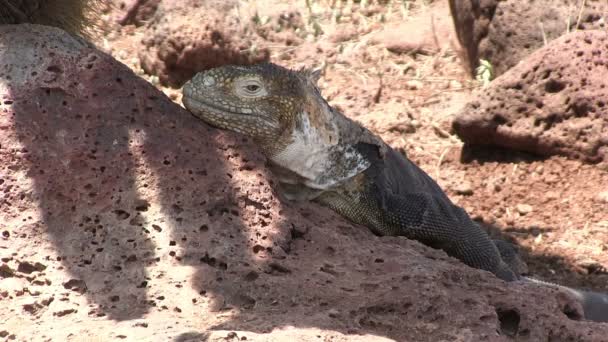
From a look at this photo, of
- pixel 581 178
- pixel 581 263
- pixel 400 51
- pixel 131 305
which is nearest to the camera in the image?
pixel 131 305

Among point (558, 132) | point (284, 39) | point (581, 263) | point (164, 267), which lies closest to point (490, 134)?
point (558, 132)

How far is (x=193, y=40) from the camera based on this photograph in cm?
1015

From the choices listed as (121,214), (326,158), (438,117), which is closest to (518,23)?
(438,117)

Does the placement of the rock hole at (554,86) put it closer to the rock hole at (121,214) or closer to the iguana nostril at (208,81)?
the iguana nostril at (208,81)

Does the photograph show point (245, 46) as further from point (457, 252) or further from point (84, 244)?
point (84, 244)

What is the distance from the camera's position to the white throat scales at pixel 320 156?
4.77 meters

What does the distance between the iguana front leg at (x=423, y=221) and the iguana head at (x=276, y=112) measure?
180 mm

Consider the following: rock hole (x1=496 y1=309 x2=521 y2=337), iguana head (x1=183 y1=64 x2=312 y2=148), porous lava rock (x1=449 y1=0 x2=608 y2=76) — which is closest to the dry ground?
porous lava rock (x1=449 y1=0 x2=608 y2=76)

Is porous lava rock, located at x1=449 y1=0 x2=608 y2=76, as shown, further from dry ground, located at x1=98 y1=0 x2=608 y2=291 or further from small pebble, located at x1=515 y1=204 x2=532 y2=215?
small pebble, located at x1=515 y1=204 x2=532 y2=215

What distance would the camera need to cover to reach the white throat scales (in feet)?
15.7

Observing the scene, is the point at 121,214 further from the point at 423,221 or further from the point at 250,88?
the point at 423,221

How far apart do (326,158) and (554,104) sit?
156 inches

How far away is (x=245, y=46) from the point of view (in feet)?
34.3

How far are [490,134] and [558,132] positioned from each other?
615 millimetres
